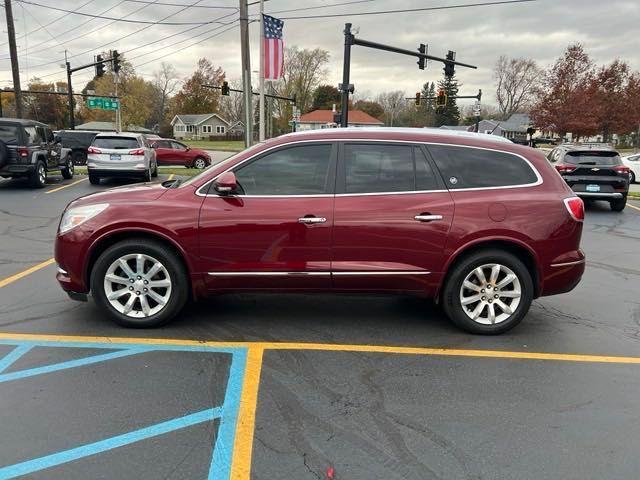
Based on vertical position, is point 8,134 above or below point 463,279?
above

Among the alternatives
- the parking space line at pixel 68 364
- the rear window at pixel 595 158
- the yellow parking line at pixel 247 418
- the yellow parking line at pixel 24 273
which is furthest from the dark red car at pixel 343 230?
the rear window at pixel 595 158

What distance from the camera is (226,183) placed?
428 centimetres

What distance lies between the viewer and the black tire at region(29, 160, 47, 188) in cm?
1464

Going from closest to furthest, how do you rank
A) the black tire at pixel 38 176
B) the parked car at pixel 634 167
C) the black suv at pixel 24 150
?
1. the black suv at pixel 24 150
2. the black tire at pixel 38 176
3. the parked car at pixel 634 167

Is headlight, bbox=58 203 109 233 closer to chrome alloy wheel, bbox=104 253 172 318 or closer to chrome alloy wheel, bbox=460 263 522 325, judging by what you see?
chrome alloy wheel, bbox=104 253 172 318

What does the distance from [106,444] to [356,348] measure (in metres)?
2.07

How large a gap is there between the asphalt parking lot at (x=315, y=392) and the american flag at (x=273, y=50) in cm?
1529

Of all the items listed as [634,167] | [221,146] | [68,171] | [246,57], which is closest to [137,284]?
→ [68,171]

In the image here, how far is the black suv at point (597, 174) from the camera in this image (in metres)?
12.9

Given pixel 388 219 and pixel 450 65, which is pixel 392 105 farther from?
pixel 388 219

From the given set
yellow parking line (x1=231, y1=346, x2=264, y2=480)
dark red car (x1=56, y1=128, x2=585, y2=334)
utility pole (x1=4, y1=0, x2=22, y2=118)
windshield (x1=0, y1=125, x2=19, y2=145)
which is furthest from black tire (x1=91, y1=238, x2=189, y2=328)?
utility pole (x1=4, y1=0, x2=22, y2=118)

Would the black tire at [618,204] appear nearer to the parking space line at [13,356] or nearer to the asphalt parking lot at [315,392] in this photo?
the asphalt parking lot at [315,392]

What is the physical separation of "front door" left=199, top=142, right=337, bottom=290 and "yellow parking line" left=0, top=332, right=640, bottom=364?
0.53 meters

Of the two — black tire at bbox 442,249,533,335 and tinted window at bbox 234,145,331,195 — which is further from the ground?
tinted window at bbox 234,145,331,195
